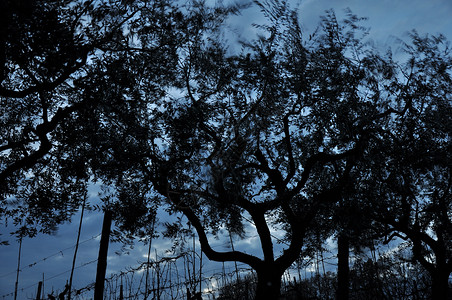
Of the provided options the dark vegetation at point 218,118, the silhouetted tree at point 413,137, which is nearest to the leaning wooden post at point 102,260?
the dark vegetation at point 218,118

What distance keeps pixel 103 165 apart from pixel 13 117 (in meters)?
4.19

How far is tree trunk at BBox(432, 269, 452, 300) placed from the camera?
1750 cm

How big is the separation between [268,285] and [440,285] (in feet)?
33.8

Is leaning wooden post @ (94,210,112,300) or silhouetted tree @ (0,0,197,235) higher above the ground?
silhouetted tree @ (0,0,197,235)

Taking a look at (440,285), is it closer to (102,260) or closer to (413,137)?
(413,137)

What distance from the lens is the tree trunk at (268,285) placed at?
13203 mm

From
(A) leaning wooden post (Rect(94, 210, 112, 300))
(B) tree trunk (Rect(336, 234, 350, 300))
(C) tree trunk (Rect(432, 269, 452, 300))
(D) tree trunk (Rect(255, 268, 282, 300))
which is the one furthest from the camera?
(C) tree trunk (Rect(432, 269, 452, 300))

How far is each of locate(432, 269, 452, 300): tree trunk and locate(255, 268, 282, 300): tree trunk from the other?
8937mm

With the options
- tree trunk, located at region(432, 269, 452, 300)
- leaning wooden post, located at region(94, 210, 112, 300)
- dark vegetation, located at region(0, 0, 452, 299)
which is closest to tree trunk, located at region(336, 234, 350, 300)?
dark vegetation, located at region(0, 0, 452, 299)

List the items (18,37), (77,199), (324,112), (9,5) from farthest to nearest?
(77,199), (324,112), (18,37), (9,5)

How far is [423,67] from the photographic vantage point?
13.9 metres

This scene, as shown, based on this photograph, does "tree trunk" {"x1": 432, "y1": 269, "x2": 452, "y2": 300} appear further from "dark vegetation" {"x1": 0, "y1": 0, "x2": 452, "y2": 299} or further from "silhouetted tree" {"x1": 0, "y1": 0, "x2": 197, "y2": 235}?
"silhouetted tree" {"x1": 0, "y1": 0, "x2": 197, "y2": 235}

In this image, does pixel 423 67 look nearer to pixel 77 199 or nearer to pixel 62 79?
pixel 62 79

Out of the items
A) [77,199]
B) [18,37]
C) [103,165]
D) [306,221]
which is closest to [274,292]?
[306,221]
